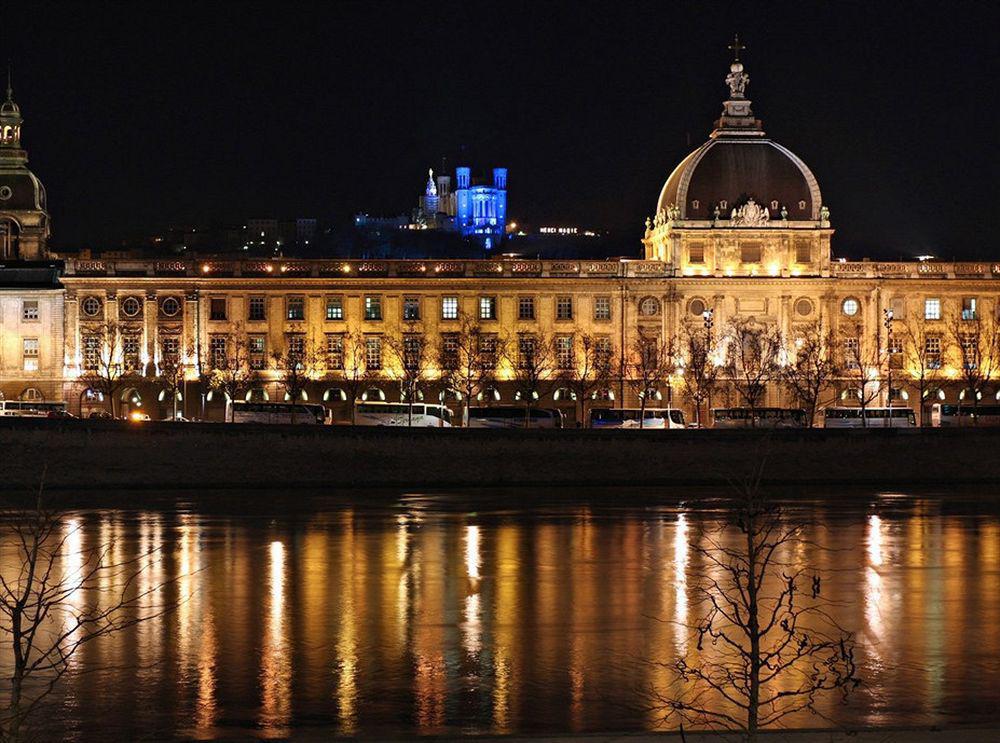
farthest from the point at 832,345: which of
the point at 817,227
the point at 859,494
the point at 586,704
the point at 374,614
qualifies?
the point at 586,704

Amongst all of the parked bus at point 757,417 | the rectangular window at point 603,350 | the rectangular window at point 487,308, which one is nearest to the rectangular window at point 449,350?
the rectangular window at point 487,308

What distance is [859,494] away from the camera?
67562 mm

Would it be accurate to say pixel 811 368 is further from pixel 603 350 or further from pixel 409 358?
pixel 409 358

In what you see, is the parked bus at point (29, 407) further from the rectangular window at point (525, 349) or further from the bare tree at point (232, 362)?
the rectangular window at point (525, 349)

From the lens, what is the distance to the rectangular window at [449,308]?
123m

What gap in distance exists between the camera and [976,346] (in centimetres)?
11819

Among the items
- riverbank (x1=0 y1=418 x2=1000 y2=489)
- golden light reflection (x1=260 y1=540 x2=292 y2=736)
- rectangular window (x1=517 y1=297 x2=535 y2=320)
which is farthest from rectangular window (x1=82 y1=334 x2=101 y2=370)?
golden light reflection (x1=260 y1=540 x2=292 y2=736)

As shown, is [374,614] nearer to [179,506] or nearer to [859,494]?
[179,506]

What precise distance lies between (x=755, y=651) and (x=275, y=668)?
12.4 m

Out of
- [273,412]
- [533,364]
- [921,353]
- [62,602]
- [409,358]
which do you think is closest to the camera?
[62,602]

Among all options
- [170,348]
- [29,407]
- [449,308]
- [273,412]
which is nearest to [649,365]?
[449,308]

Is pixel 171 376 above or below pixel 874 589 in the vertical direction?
above

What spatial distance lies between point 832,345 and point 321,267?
3488cm

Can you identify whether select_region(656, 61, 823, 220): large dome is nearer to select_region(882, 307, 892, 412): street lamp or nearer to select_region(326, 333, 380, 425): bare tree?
select_region(882, 307, 892, 412): street lamp
